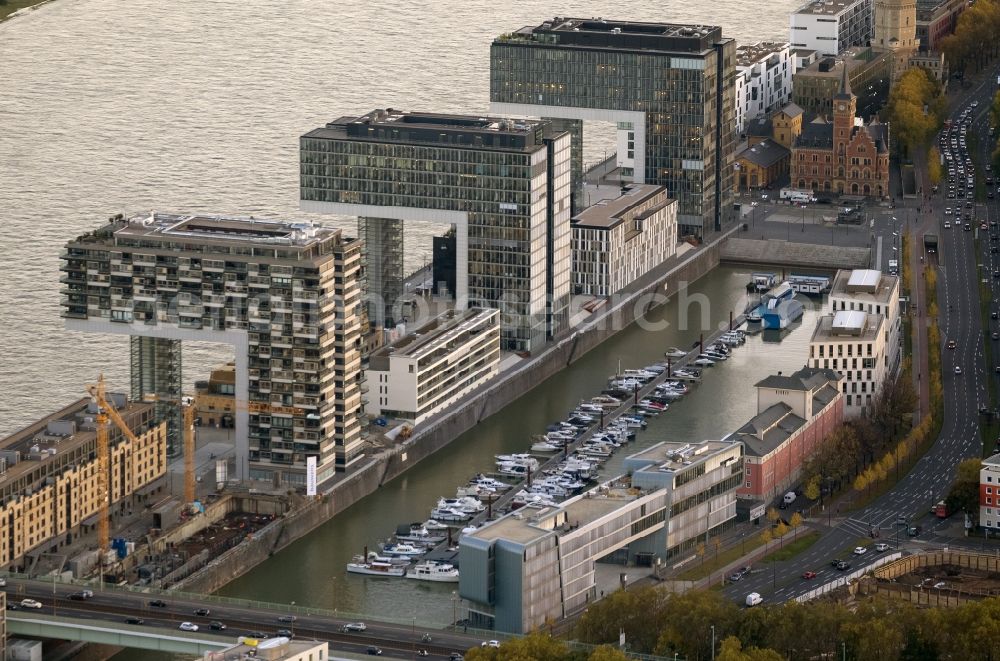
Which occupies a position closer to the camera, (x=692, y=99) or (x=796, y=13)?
(x=692, y=99)

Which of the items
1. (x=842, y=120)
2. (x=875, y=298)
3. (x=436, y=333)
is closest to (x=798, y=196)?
(x=842, y=120)

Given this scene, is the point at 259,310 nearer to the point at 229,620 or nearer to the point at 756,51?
the point at 229,620

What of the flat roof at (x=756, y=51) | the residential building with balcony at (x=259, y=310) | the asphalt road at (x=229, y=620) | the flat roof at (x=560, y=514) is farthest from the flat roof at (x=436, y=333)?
the flat roof at (x=756, y=51)

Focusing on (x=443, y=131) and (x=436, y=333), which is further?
(x=443, y=131)

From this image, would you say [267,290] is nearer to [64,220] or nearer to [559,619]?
[559,619]

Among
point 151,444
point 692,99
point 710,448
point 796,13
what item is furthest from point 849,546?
point 796,13

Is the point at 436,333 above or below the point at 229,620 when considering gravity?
above

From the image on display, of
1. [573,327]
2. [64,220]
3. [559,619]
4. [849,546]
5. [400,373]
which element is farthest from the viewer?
[64,220]
